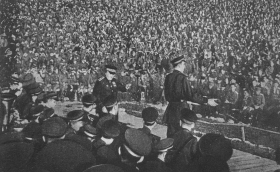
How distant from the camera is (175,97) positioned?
3393mm

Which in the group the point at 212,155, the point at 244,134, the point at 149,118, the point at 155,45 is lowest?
the point at 244,134

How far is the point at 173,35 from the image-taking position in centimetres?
370

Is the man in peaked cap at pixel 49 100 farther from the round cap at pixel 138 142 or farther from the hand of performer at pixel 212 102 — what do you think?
the hand of performer at pixel 212 102

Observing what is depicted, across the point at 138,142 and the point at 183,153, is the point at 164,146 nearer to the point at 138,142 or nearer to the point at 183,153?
the point at 183,153

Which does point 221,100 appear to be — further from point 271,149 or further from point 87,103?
point 87,103

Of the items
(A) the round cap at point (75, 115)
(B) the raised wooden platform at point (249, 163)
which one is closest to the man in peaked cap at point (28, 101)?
(A) the round cap at point (75, 115)

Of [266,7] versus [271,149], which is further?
[266,7]

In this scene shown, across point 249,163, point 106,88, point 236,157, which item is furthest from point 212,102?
point 106,88

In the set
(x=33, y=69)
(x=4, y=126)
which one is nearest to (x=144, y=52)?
(x=33, y=69)

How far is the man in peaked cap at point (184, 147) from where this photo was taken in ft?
8.95

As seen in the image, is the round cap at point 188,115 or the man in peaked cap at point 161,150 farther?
the round cap at point 188,115

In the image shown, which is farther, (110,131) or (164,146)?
(164,146)

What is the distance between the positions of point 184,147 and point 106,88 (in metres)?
1.17

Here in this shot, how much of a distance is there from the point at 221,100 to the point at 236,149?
1.99 ft
